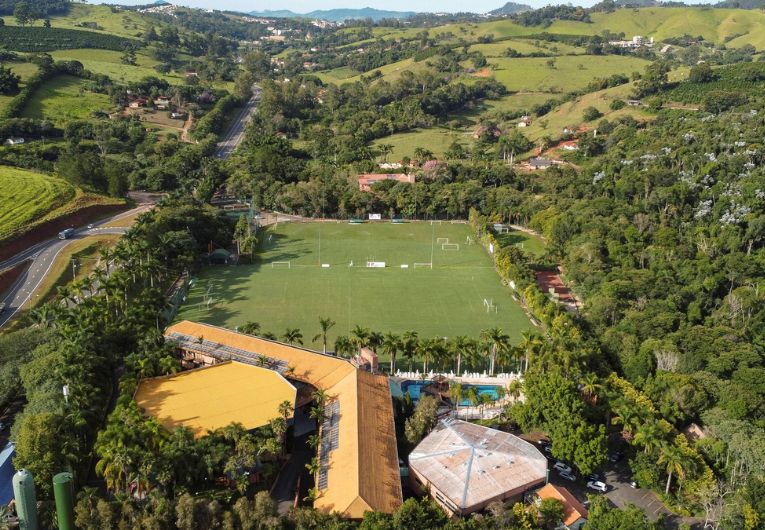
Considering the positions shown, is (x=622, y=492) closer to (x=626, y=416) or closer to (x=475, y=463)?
(x=626, y=416)

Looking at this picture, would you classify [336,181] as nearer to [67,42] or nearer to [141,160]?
[141,160]

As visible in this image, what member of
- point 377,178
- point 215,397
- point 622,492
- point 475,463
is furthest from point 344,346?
point 377,178

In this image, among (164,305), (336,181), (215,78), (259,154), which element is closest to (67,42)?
(215,78)

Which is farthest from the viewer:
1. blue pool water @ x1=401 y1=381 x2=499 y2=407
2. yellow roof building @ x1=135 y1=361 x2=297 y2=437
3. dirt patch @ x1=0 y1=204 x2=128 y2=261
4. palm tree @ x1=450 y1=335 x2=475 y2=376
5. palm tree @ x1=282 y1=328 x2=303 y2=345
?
dirt patch @ x1=0 y1=204 x2=128 y2=261

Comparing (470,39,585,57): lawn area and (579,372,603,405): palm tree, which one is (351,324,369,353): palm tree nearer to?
(579,372,603,405): palm tree

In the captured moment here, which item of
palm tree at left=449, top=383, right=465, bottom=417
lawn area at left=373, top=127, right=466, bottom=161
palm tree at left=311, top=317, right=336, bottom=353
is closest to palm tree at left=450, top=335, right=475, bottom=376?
palm tree at left=449, top=383, right=465, bottom=417

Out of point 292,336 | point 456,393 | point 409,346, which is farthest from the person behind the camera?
point 292,336

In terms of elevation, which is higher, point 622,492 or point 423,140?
point 423,140

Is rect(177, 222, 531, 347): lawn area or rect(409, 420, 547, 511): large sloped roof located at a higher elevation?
rect(409, 420, 547, 511): large sloped roof
